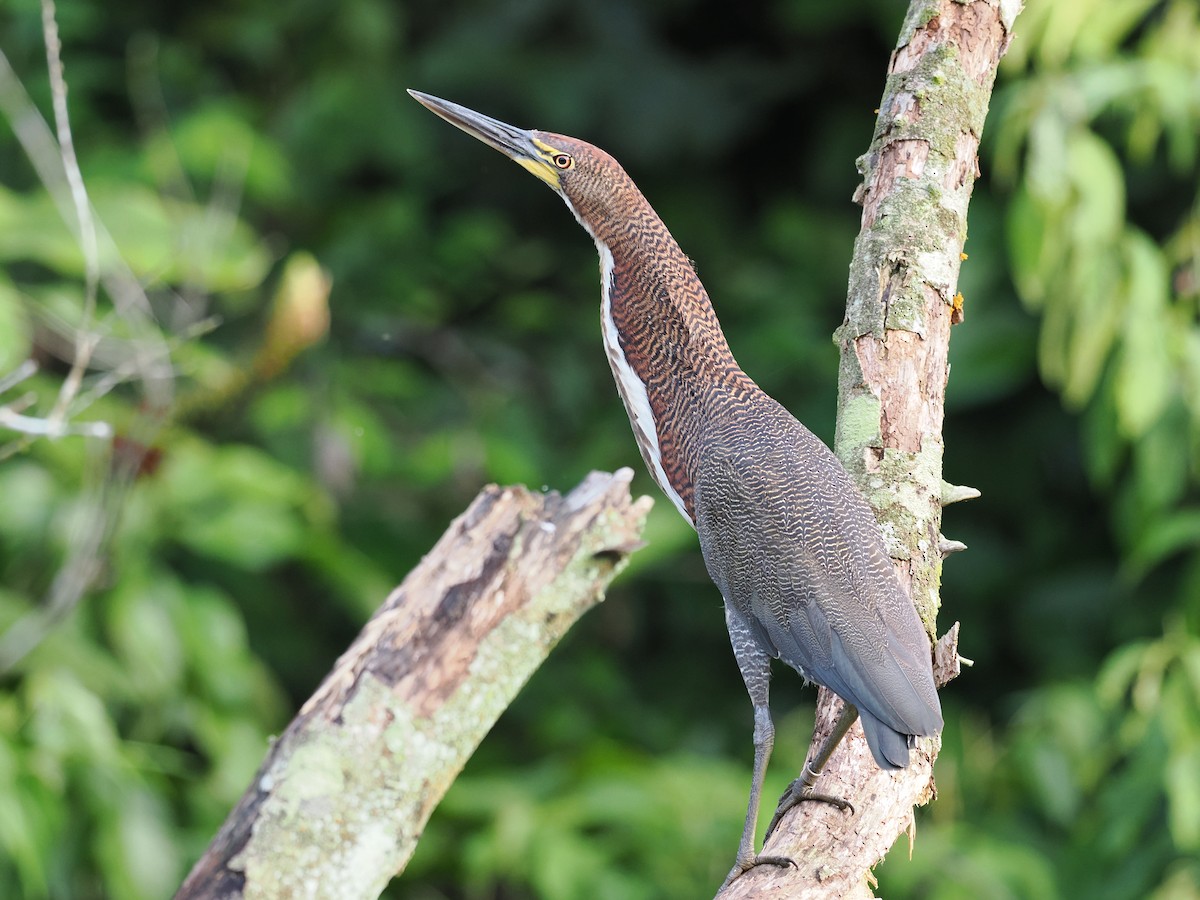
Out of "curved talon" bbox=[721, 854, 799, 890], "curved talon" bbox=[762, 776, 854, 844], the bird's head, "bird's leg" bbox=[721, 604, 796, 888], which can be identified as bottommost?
"curved talon" bbox=[721, 854, 799, 890]

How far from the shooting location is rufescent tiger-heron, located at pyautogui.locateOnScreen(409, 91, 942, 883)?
6.06 ft

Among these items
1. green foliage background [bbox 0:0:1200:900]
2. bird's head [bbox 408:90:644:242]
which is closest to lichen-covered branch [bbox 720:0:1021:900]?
bird's head [bbox 408:90:644:242]

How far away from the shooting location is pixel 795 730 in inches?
148

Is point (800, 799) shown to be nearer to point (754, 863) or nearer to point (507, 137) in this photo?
point (754, 863)

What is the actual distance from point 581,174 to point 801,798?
1018 millimetres

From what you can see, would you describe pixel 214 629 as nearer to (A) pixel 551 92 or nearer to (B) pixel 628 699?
(B) pixel 628 699

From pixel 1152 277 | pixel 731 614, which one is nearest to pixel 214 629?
pixel 731 614

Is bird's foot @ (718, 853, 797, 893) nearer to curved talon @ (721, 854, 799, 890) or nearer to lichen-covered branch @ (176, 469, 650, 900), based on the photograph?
curved talon @ (721, 854, 799, 890)

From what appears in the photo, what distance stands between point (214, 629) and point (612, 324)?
1626 mm

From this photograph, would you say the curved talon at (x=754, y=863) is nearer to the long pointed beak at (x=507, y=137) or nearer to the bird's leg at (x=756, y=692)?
the bird's leg at (x=756, y=692)

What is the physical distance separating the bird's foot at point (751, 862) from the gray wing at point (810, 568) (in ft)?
0.69

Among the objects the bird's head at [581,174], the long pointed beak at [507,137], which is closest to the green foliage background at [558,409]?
the long pointed beak at [507,137]

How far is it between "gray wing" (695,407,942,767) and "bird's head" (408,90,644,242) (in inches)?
16.5

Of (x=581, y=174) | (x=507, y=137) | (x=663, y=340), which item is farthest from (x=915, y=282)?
(x=507, y=137)
